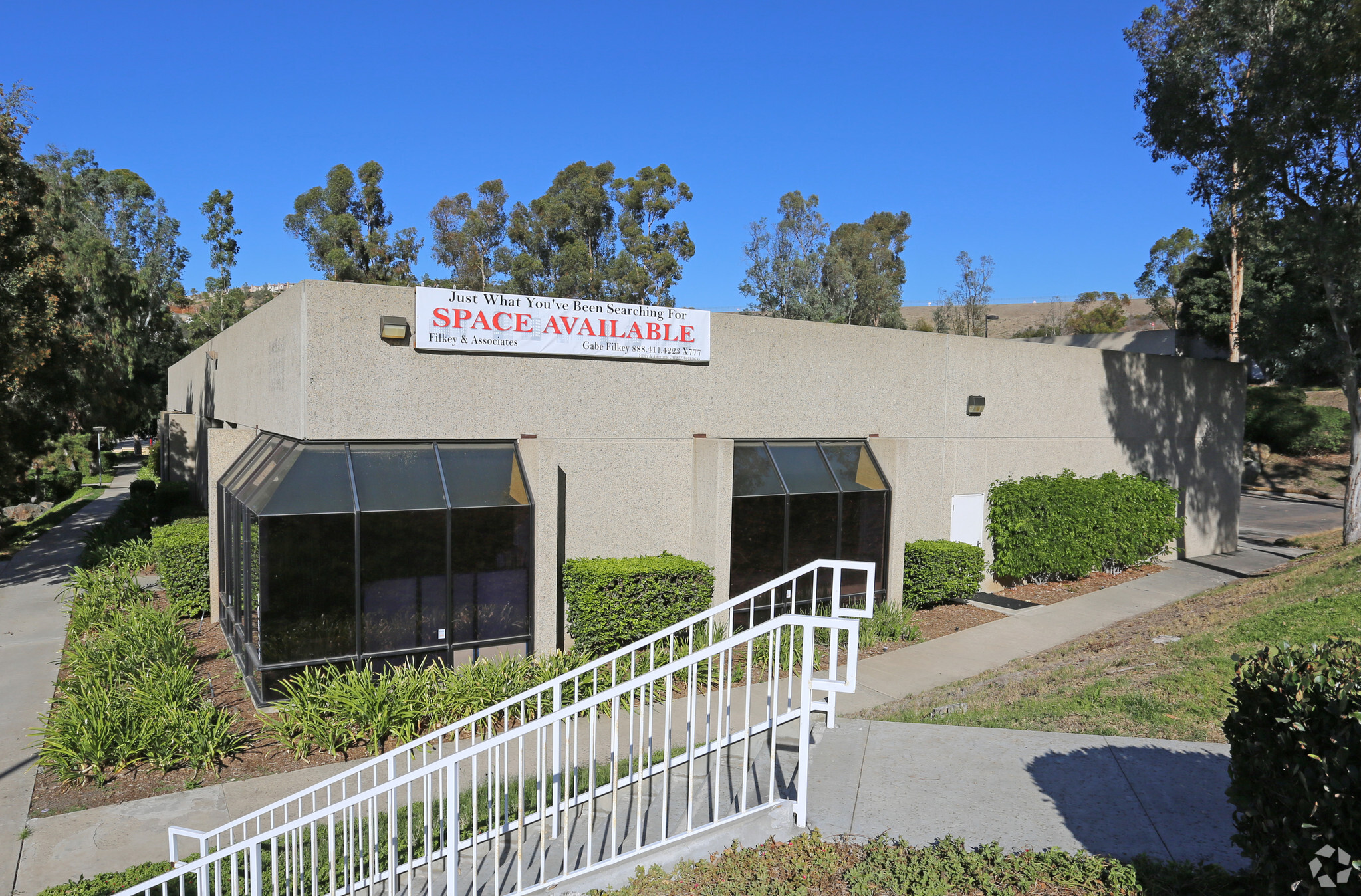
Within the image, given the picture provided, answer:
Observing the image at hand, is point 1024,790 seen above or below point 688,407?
below

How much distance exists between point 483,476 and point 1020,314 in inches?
4217

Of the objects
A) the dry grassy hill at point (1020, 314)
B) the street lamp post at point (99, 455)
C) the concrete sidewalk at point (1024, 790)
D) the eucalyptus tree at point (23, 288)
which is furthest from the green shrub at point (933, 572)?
the dry grassy hill at point (1020, 314)

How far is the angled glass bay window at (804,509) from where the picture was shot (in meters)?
11.5

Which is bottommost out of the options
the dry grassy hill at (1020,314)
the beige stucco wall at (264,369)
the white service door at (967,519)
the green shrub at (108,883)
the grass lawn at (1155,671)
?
the green shrub at (108,883)

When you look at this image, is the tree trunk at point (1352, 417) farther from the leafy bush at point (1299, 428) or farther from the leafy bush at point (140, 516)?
the leafy bush at point (140, 516)

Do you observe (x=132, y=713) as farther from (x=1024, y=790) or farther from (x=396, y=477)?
(x=1024, y=790)

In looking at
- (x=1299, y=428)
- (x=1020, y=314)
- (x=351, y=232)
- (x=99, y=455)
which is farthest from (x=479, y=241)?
(x=1020, y=314)

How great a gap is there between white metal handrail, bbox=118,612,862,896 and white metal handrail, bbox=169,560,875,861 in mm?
197

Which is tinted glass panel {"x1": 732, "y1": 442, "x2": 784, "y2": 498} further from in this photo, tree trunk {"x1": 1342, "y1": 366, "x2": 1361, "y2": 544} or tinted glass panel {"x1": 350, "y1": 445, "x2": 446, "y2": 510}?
tree trunk {"x1": 1342, "y1": 366, "x2": 1361, "y2": 544}

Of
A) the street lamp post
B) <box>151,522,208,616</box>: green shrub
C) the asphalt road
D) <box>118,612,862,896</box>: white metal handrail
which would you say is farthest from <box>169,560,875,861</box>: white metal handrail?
the street lamp post

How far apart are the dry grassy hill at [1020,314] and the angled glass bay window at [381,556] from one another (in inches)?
3339

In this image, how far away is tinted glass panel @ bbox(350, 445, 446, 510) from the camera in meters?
8.98

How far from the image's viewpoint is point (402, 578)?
9078mm

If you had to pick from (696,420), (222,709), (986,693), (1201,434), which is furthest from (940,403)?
(222,709)
